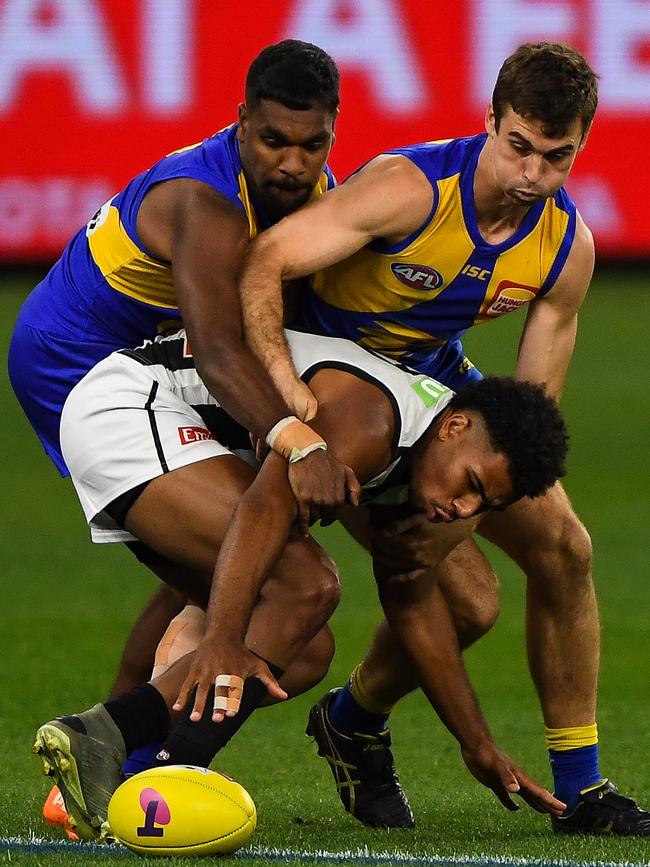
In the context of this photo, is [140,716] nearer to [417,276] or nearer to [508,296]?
[417,276]

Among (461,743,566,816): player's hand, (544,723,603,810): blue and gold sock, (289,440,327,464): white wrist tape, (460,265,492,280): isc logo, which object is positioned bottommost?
(544,723,603,810): blue and gold sock

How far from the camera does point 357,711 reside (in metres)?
6.21

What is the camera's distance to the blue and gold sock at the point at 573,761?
18.9 ft

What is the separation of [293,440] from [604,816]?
5.79ft

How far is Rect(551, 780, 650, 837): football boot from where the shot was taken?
18.3ft

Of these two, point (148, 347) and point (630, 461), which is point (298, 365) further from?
point (630, 461)

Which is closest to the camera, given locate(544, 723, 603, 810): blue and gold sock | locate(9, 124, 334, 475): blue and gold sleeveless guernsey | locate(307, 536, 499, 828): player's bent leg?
locate(544, 723, 603, 810): blue and gold sock

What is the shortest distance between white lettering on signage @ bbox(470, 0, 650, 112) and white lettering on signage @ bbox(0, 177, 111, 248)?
4600 millimetres

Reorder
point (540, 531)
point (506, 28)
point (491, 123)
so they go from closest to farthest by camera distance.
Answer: point (491, 123) < point (540, 531) < point (506, 28)

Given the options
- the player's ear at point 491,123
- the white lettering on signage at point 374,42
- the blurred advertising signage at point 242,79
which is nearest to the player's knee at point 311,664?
the player's ear at point 491,123

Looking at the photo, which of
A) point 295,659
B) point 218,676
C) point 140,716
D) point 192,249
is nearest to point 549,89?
point 192,249

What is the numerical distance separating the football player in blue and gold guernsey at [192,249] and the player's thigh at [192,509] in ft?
0.18

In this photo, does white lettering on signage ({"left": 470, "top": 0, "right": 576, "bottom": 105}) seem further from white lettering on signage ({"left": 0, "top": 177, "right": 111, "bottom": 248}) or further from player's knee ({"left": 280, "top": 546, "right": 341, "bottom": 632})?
player's knee ({"left": 280, "top": 546, "right": 341, "bottom": 632})

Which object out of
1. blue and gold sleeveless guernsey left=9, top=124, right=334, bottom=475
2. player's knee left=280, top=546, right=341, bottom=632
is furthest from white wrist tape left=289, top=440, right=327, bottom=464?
blue and gold sleeveless guernsey left=9, top=124, right=334, bottom=475
